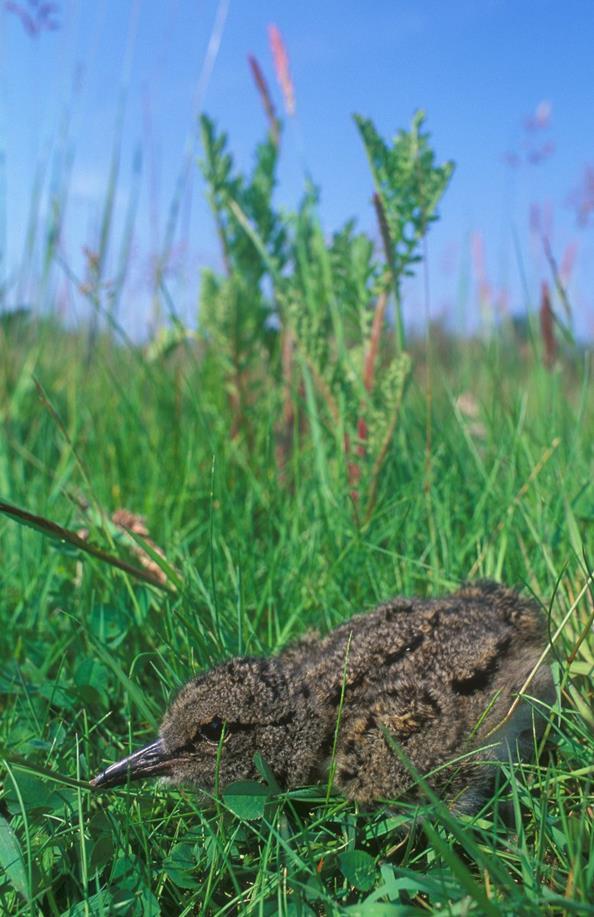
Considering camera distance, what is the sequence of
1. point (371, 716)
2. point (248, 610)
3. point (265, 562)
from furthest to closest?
1. point (265, 562)
2. point (248, 610)
3. point (371, 716)

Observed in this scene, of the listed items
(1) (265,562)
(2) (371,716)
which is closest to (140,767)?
(2) (371,716)

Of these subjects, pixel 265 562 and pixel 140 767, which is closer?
pixel 140 767

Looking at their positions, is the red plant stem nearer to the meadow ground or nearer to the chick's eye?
the meadow ground

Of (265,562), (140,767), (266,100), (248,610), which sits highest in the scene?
(266,100)

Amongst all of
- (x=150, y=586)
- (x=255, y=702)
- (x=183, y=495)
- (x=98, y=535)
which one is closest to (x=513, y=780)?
(x=255, y=702)

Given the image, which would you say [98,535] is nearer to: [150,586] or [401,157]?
[150,586]

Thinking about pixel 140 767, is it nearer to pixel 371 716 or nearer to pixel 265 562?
pixel 371 716
